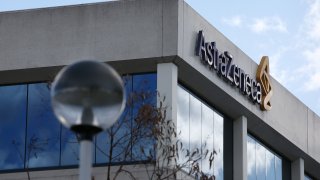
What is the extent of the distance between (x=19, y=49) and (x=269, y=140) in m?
10.1

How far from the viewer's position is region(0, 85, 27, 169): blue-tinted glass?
3053 centimetres

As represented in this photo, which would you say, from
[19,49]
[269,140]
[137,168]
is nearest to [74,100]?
[137,168]

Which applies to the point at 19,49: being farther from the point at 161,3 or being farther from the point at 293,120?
the point at 293,120

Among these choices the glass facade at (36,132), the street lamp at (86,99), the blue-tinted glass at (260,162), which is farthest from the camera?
the blue-tinted glass at (260,162)

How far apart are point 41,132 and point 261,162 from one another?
8.82 metres

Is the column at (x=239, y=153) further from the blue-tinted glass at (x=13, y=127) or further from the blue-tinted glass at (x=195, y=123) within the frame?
the blue-tinted glass at (x=13, y=127)

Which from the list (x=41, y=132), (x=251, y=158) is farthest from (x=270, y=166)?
(x=41, y=132)

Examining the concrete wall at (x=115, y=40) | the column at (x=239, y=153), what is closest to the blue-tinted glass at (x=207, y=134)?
the concrete wall at (x=115, y=40)

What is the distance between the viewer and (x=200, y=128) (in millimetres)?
31172

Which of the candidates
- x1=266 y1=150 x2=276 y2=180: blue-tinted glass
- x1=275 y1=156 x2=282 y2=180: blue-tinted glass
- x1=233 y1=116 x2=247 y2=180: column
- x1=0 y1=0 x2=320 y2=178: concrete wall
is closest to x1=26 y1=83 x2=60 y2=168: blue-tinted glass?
x1=0 y1=0 x2=320 y2=178: concrete wall

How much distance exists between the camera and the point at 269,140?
36844 mm

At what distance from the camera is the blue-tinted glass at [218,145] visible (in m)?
32.6

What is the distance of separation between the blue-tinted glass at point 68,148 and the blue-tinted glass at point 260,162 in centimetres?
810

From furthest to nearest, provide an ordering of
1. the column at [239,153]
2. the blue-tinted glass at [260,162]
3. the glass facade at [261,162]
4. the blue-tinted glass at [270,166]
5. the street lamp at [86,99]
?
1. the blue-tinted glass at [270,166]
2. the blue-tinted glass at [260,162]
3. the glass facade at [261,162]
4. the column at [239,153]
5. the street lamp at [86,99]
